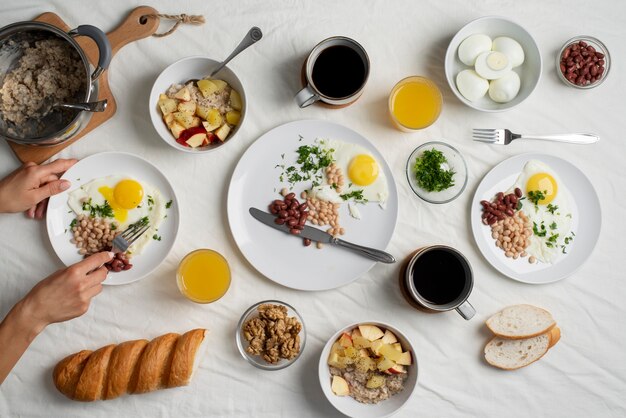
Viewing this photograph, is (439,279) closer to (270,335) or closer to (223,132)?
(270,335)

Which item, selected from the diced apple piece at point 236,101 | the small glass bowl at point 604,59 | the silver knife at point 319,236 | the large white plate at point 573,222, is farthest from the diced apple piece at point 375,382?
the small glass bowl at point 604,59

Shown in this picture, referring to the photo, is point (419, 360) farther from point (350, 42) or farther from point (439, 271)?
point (350, 42)

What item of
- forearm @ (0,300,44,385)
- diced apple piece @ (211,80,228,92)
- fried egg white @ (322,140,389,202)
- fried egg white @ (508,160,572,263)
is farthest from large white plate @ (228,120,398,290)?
forearm @ (0,300,44,385)

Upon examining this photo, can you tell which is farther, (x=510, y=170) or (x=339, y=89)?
(x=510, y=170)

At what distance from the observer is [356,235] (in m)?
1.97

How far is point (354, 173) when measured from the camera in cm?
195

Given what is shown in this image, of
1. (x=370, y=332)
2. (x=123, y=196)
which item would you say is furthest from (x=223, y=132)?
(x=370, y=332)

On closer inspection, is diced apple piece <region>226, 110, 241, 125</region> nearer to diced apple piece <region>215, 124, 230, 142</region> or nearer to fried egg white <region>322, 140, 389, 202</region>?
diced apple piece <region>215, 124, 230, 142</region>

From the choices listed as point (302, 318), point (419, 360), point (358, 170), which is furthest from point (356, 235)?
point (419, 360)

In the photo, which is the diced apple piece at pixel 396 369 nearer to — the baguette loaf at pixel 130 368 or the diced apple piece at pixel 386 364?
the diced apple piece at pixel 386 364

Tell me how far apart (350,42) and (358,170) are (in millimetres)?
448

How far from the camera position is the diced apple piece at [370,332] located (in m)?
1.88

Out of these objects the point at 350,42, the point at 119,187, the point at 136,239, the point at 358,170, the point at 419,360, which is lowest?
the point at 419,360

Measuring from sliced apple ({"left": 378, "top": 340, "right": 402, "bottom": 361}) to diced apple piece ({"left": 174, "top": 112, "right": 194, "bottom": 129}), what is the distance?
3.38 feet
